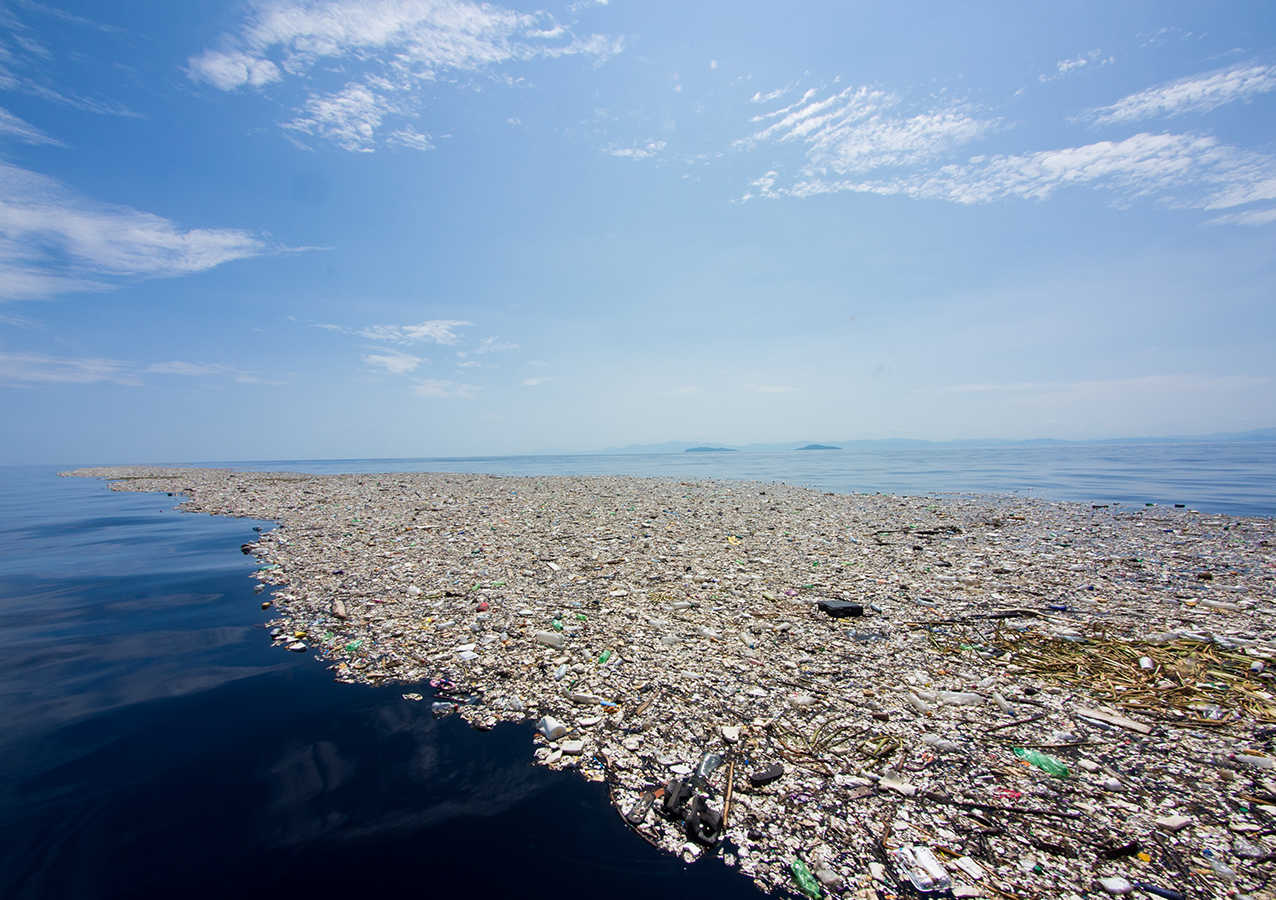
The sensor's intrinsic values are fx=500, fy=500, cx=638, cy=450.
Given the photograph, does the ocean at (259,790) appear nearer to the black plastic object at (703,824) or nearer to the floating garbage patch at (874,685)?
the black plastic object at (703,824)

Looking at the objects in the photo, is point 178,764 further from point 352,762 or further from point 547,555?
point 547,555

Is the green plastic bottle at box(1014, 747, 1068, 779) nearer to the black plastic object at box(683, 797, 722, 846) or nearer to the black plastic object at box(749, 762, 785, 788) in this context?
the black plastic object at box(749, 762, 785, 788)

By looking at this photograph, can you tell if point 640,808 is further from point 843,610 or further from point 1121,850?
point 843,610

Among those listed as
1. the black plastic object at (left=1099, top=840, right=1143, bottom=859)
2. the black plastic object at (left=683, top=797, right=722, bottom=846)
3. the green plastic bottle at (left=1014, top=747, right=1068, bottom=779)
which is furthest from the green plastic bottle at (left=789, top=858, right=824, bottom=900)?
the green plastic bottle at (left=1014, top=747, right=1068, bottom=779)

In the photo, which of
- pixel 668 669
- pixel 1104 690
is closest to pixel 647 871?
pixel 668 669

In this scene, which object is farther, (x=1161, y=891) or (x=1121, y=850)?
(x=1121, y=850)

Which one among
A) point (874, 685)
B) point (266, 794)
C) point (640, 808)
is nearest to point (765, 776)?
point (640, 808)

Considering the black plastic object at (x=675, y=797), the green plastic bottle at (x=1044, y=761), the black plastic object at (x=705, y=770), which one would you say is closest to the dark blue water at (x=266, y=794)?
the black plastic object at (x=675, y=797)
